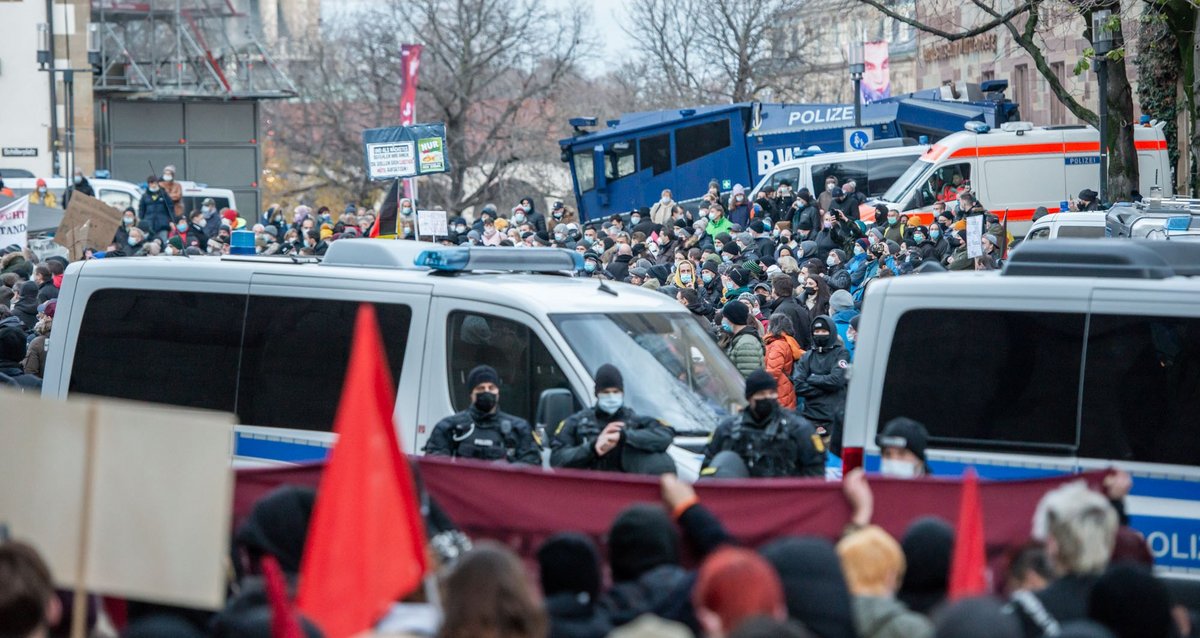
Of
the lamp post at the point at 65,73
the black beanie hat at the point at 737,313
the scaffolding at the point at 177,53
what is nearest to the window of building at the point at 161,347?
the black beanie hat at the point at 737,313

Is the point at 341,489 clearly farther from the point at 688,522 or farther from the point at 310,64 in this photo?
the point at 310,64

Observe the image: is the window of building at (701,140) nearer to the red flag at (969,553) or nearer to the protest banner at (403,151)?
the protest banner at (403,151)

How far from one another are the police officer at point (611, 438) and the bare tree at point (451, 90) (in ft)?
145

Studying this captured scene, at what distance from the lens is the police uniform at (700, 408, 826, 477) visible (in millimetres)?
7902

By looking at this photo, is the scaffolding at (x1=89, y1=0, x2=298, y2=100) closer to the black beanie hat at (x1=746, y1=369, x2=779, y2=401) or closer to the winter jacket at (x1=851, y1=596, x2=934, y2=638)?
the black beanie hat at (x1=746, y1=369, x2=779, y2=401)

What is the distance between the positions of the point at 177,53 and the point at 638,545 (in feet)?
141

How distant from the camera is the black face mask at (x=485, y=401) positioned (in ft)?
26.8

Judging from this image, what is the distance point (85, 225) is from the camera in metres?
20.4

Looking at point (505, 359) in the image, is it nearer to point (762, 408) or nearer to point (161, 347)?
point (762, 408)

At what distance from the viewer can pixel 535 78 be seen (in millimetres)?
54875

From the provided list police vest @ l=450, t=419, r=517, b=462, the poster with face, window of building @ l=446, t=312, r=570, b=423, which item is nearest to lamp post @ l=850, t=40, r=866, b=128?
the poster with face

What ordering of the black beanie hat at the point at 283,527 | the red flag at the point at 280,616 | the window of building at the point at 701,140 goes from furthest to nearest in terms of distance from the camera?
the window of building at the point at 701,140, the black beanie hat at the point at 283,527, the red flag at the point at 280,616

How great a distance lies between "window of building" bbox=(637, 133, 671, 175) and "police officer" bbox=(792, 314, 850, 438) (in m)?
23.6

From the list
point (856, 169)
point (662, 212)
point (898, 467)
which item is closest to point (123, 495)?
point (898, 467)
